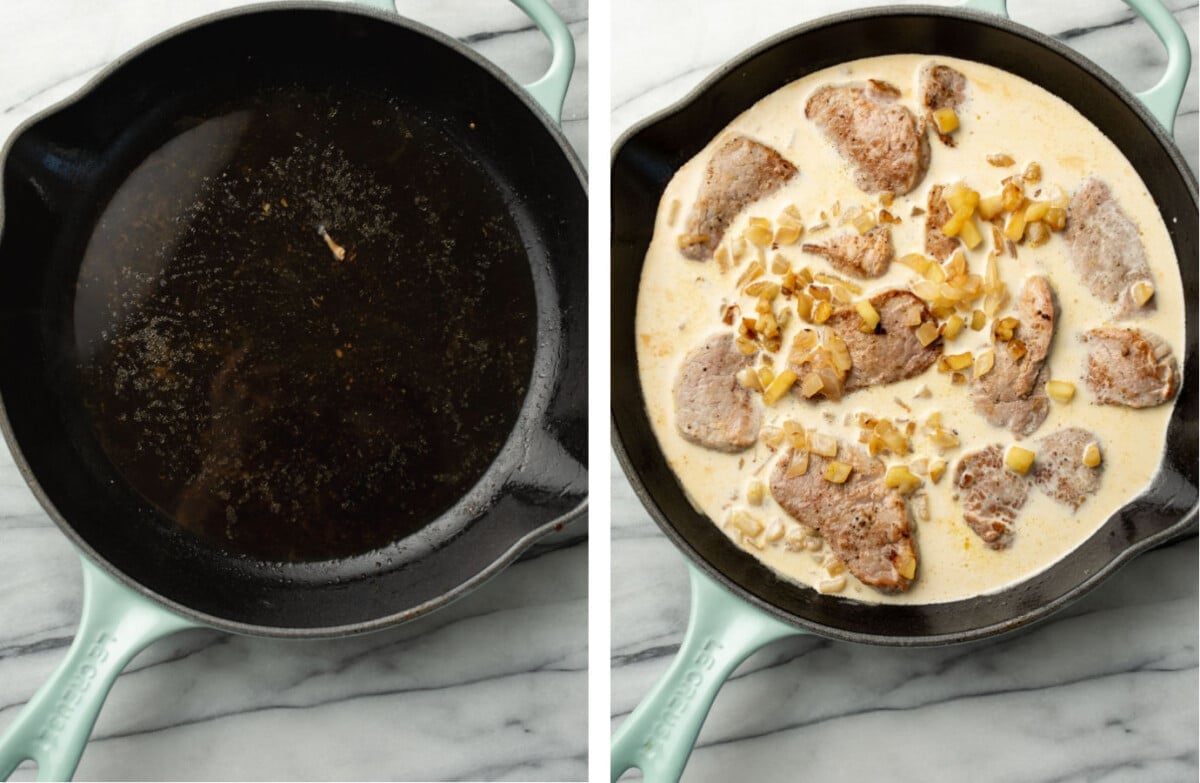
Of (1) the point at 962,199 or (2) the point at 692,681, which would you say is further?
(1) the point at 962,199

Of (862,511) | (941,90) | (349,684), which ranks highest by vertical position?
(941,90)

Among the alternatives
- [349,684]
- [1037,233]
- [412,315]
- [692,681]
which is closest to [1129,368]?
[1037,233]

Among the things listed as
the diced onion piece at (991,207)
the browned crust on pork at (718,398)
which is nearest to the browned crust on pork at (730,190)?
the browned crust on pork at (718,398)

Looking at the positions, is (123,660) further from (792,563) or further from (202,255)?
(792,563)

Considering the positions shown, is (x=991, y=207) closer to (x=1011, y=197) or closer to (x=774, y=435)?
(x=1011, y=197)

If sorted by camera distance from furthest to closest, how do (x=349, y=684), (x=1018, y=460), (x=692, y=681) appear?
1. (x=349, y=684)
2. (x=1018, y=460)
3. (x=692, y=681)

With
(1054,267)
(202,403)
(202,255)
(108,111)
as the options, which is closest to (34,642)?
(202,403)

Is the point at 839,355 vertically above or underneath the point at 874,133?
underneath
